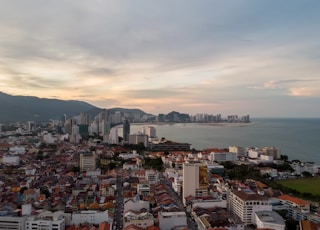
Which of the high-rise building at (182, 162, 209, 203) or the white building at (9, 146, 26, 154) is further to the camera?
the white building at (9, 146, 26, 154)

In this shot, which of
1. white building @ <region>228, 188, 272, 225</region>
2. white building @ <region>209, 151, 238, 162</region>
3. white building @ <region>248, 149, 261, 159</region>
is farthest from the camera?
white building @ <region>248, 149, 261, 159</region>

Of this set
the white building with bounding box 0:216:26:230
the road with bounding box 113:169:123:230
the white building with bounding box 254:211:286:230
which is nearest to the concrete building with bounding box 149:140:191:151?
the road with bounding box 113:169:123:230

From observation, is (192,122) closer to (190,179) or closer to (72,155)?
(72,155)

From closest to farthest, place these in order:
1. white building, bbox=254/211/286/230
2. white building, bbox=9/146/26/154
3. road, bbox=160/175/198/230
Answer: white building, bbox=254/211/286/230, road, bbox=160/175/198/230, white building, bbox=9/146/26/154

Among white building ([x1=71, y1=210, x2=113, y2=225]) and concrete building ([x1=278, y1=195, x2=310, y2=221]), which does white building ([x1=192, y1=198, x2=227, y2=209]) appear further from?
white building ([x1=71, y1=210, x2=113, y2=225])

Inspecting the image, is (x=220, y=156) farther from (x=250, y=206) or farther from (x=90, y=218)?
(x=90, y=218)

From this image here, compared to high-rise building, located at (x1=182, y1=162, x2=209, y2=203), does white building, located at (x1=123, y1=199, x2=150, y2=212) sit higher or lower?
lower

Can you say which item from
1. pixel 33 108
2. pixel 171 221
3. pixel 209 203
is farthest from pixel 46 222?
pixel 33 108

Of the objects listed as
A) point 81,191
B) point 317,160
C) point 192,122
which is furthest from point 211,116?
point 81,191

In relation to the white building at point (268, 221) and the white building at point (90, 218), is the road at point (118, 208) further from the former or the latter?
the white building at point (268, 221)
